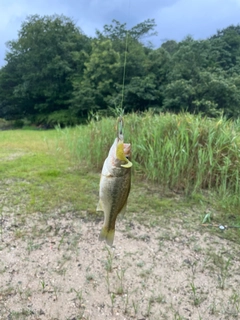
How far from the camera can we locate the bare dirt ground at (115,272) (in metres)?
1.97

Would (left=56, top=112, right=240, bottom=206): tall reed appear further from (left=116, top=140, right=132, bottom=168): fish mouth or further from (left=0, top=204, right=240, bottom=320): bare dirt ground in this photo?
(left=116, top=140, right=132, bottom=168): fish mouth

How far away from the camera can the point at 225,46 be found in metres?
A: 16.2

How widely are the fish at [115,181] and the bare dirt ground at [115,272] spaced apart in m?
0.85

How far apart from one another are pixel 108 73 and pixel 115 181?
1487cm

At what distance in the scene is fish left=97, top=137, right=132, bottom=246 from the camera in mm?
1245

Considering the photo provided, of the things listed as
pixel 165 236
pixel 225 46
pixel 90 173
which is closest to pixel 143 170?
pixel 90 173

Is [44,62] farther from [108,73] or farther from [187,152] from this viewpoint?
[187,152]

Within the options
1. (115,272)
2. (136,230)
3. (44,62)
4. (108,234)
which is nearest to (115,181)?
(108,234)

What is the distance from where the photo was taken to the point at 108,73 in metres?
15.4

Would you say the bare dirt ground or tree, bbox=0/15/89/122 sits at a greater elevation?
tree, bbox=0/15/89/122

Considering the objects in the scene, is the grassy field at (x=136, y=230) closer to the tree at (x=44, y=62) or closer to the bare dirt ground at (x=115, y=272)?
the bare dirt ground at (x=115, y=272)

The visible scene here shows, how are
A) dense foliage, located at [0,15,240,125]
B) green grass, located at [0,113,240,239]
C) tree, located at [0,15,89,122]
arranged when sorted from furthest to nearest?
tree, located at [0,15,89,122] < dense foliage, located at [0,15,240,125] < green grass, located at [0,113,240,239]

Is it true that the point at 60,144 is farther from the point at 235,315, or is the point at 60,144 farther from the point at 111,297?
the point at 235,315

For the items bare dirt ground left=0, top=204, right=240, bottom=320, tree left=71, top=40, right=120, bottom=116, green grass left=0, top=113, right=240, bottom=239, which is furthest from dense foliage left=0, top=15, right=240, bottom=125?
bare dirt ground left=0, top=204, right=240, bottom=320
